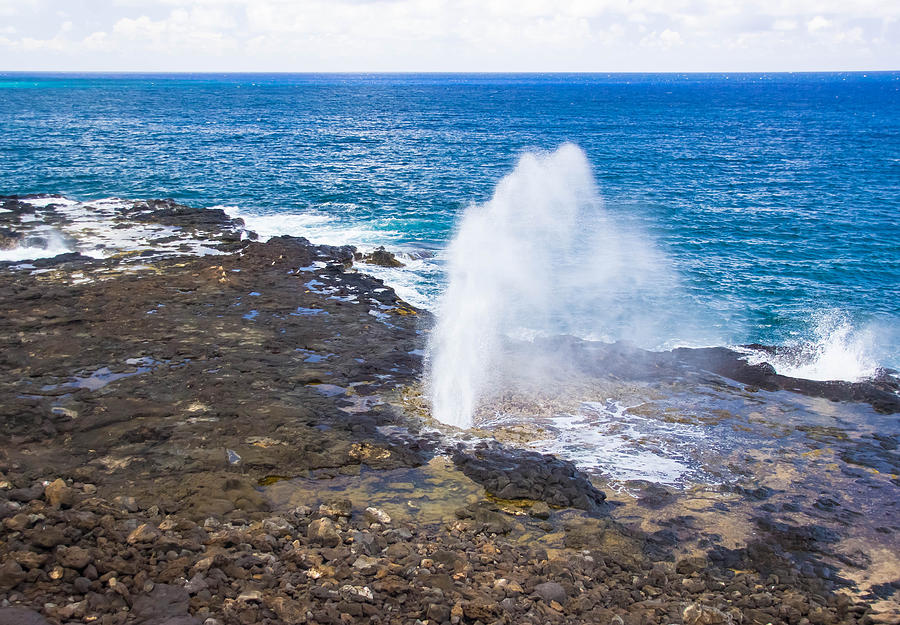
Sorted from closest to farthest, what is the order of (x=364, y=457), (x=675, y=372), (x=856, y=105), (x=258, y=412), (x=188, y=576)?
(x=188, y=576) → (x=364, y=457) → (x=258, y=412) → (x=675, y=372) → (x=856, y=105)

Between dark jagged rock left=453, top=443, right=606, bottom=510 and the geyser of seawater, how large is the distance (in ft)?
6.60

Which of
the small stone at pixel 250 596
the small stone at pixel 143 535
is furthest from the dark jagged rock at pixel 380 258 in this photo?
the small stone at pixel 250 596

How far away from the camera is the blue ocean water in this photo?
31.6 m

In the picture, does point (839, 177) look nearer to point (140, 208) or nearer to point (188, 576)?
point (140, 208)

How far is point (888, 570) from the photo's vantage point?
12.8 meters

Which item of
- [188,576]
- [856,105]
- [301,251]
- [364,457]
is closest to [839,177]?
[301,251]

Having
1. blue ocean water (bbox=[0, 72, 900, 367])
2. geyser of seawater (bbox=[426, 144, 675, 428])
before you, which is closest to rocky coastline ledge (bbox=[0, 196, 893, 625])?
geyser of seawater (bbox=[426, 144, 675, 428])

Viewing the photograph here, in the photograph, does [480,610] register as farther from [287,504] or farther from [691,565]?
[287,504]

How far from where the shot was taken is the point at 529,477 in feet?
48.9

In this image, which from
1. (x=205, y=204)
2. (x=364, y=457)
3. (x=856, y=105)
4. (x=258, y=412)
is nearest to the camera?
(x=364, y=457)

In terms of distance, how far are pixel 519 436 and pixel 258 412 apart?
658 centimetres

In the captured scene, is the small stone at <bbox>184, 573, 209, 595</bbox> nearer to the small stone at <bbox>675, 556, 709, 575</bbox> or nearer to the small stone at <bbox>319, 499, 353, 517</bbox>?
the small stone at <bbox>319, 499, 353, 517</bbox>

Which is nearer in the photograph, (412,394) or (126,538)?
A: (126,538)

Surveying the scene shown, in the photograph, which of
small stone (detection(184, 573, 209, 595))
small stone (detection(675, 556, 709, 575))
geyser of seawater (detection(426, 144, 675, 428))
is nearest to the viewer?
small stone (detection(184, 573, 209, 595))
